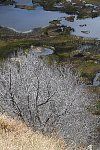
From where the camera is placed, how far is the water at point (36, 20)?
8008cm

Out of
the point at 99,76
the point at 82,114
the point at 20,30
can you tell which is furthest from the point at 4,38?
the point at 82,114

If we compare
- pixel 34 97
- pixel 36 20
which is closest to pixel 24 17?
pixel 36 20

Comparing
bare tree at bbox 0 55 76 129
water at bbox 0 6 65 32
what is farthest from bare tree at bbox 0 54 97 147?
water at bbox 0 6 65 32

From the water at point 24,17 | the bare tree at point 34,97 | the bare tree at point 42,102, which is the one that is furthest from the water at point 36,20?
the bare tree at point 34,97

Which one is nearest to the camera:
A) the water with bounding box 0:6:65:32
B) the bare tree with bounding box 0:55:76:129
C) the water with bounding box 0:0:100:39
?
the bare tree with bounding box 0:55:76:129

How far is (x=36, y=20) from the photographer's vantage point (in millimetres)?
86188

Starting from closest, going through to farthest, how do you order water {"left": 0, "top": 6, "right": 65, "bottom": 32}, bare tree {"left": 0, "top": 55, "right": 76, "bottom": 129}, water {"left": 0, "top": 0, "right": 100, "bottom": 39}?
bare tree {"left": 0, "top": 55, "right": 76, "bottom": 129} → water {"left": 0, "top": 0, "right": 100, "bottom": 39} → water {"left": 0, "top": 6, "right": 65, "bottom": 32}

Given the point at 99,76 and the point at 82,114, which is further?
the point at 99,76

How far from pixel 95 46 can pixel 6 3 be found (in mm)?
39708

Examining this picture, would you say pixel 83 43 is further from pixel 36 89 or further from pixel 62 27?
pixel 36 89

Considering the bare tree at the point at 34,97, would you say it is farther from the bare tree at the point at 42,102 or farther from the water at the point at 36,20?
the water at the point at 36,20

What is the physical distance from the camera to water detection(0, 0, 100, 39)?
80081 millimetres

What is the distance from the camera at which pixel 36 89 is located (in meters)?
26.6

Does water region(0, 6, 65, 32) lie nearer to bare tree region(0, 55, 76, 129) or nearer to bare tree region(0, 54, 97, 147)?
bare tree region(0, 54, 97, 147)
